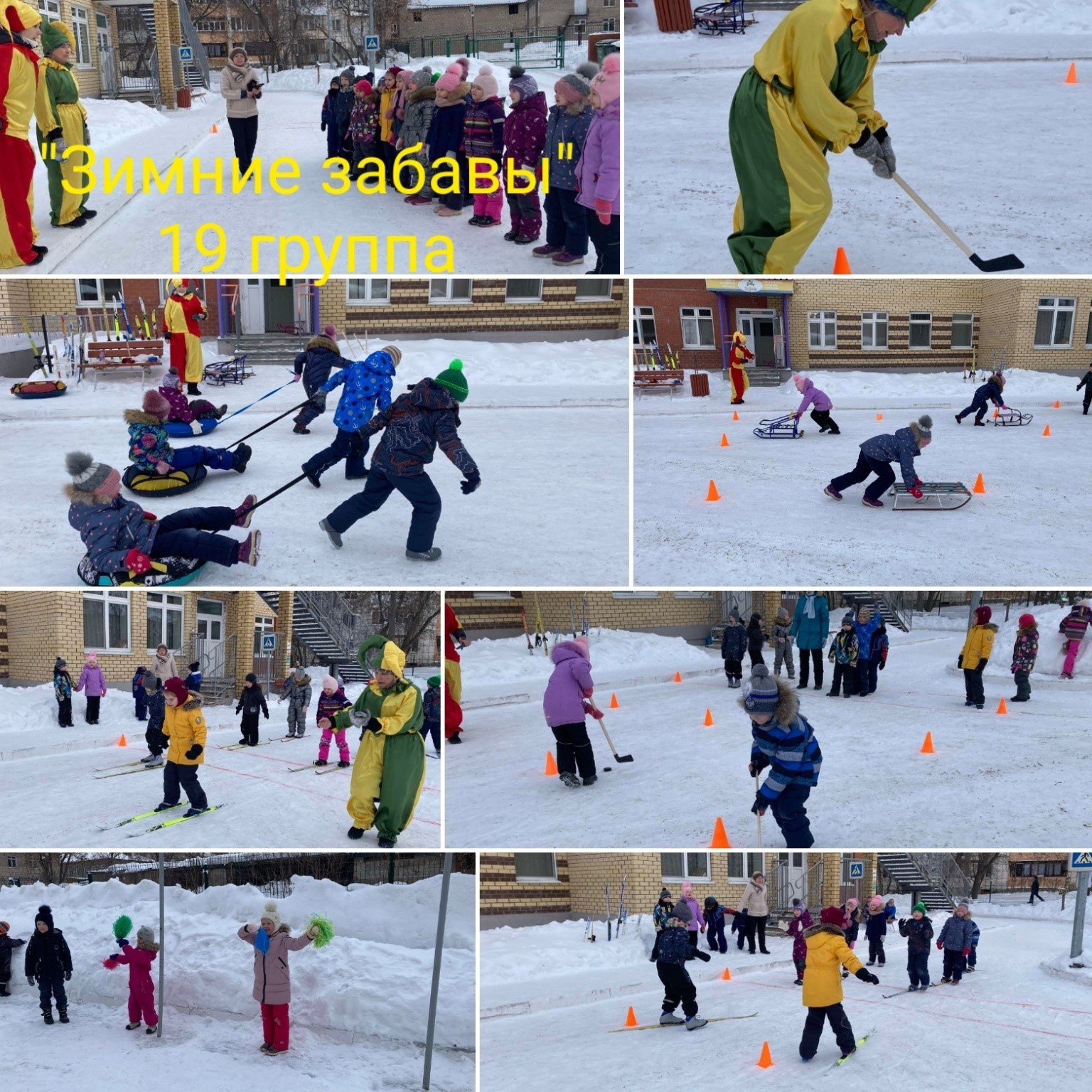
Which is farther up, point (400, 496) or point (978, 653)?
point (400, 496)

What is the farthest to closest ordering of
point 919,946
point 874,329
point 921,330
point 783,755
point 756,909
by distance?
point 756,909
point 921,330
point 919,946
point 874,329
point 783,755

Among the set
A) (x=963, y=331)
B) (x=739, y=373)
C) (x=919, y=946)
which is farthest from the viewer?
(x=739, y=373)

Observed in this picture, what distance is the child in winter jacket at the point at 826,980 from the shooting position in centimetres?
577

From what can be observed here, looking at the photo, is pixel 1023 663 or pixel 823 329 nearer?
pixel 823 329

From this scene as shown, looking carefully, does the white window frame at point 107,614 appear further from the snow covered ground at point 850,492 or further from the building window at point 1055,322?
the building window at point 1055,322

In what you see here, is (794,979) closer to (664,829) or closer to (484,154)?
(664,829)

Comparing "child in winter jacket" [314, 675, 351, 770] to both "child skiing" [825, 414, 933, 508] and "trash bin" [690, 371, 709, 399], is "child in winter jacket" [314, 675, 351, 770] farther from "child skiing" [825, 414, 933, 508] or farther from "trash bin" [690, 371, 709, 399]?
"trash bin" [690, 371, 709, 399]

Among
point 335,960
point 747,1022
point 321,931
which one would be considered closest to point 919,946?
point 747,1022

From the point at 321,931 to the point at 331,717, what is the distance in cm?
140

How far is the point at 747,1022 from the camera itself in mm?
7164

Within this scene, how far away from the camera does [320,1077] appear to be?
6.15m

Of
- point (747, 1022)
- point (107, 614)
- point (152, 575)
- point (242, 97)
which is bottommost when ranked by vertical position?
Result: point (747, 1022)

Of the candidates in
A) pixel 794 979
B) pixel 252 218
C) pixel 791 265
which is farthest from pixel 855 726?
pixel 252 218

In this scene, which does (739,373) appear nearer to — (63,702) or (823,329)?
(823,329)
